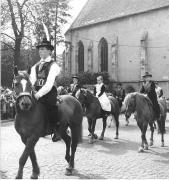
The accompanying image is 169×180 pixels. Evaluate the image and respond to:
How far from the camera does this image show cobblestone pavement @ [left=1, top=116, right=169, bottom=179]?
277 inches

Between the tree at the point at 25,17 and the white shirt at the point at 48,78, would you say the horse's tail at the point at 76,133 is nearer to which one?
the white shirt at the point at 48,78

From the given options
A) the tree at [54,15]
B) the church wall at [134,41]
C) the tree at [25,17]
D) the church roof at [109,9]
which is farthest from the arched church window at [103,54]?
the tree at [25,17]

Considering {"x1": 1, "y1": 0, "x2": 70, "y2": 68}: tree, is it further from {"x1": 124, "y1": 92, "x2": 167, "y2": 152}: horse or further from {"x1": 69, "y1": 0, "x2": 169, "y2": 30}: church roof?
{"x1": 124, "y1": 92, "x2": 167, "y2": 152}: horse

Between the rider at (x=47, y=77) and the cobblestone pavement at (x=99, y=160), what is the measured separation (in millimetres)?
1309

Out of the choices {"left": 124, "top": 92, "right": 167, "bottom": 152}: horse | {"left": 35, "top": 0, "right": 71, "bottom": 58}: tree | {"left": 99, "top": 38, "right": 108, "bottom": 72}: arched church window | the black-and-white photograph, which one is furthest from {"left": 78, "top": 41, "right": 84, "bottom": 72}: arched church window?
{"left": 124, "top": 92, "right": 167, "bottom": 152}: horse

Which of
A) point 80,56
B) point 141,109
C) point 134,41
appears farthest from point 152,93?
point 80,56

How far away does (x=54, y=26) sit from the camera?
33.9 metres

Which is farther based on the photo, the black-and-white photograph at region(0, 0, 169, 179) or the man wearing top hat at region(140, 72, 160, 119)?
the man wearing top hat at region(140, 72, 160, 119)

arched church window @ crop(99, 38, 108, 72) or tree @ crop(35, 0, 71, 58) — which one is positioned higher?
tree @ crop(35, 0, 71, 58)

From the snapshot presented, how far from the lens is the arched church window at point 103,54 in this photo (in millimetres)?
43344

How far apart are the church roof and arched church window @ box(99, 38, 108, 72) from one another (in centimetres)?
276

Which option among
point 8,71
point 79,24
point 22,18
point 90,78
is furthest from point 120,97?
point 8,71

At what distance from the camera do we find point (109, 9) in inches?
1748

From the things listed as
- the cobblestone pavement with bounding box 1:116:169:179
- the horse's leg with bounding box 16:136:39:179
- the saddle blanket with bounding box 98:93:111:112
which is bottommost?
the cobblestone pavement with bounding box 1:116:169:179
